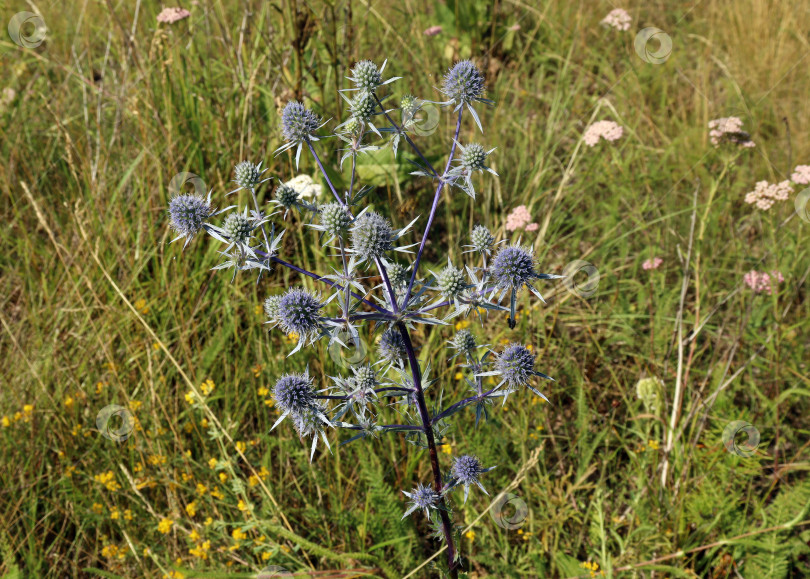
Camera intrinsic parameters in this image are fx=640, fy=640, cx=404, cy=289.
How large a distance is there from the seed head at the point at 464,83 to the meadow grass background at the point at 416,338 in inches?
26.2

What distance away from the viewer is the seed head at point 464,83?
5.03 ft

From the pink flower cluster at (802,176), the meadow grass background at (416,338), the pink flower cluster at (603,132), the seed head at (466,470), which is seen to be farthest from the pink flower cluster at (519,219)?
the seed head at (466,470)

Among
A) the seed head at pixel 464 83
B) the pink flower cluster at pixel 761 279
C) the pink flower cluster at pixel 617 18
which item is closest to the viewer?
the seed head at pixel 464 83

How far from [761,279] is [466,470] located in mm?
1895

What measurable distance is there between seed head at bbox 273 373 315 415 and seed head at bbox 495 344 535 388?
45cm

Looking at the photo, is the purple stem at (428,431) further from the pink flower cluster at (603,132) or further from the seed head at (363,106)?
the pink flower cluster at (603,132)

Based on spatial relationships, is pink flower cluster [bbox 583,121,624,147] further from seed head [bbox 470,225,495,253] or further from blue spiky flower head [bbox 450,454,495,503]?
blue spiky flower head [bbox 450,454,495,503]

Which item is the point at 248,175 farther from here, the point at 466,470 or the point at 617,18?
the point at 617,18

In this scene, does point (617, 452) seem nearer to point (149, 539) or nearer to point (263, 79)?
point (149, 539)

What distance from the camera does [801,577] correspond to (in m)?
2.31

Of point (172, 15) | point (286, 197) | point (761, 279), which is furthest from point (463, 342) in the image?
point (172, 15)

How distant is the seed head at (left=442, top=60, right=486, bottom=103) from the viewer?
1534 mm

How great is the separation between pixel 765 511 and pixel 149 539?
2.33m

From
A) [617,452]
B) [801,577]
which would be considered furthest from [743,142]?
[801,577]
